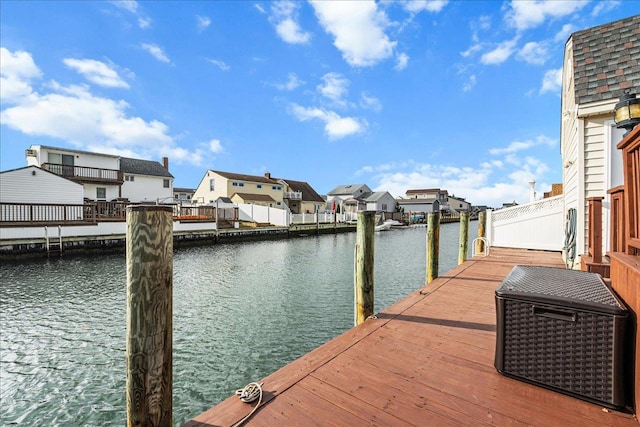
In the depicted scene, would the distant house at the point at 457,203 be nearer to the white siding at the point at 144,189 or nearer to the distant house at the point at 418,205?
the distant house at the point at 418,205

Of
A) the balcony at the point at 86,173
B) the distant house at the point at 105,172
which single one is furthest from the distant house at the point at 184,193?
the balcony at the point at 86,173

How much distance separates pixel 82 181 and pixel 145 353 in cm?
3142

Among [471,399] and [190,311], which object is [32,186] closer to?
[190,311]

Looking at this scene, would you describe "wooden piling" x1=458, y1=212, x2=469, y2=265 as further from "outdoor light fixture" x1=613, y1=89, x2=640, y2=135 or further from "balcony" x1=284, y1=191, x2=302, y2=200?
"balcony" x1=284, y1=191, x2=302, y2=200

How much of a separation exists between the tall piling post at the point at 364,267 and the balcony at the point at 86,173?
98.4 feet

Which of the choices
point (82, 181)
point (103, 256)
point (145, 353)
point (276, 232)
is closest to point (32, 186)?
point (82, 181)

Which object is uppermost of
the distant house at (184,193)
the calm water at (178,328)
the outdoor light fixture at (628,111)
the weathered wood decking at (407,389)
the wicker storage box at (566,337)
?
the distant house at (184,193)

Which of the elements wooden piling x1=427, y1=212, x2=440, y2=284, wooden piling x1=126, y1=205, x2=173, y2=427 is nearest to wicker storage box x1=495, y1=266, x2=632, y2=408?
wooden piling x1=126, y1=205, x2=173, y2=427

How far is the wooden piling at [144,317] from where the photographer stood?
1967 millimetres

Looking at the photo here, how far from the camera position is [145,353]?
197cm

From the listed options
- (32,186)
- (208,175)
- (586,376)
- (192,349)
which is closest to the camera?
(586,376)

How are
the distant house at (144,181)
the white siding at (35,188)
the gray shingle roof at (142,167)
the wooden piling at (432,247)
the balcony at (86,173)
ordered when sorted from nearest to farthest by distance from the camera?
the wooden piling at (432,247) < the white siding at (35,188) < the balcony at (86,173) < the distant house at (144,181) < the gray shingle roof at (142,167)

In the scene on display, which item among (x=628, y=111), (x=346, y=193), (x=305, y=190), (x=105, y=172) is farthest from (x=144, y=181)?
(x=346, y=193)

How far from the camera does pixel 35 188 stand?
21297 millimetres
